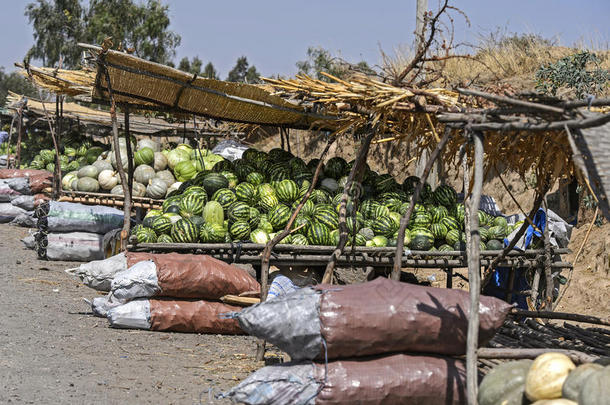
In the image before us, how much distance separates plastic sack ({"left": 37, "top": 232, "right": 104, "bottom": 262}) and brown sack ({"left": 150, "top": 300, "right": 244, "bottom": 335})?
13.3 ft

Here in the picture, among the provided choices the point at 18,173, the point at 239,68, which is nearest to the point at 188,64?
the point at 239,68

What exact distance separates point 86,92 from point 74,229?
229cm

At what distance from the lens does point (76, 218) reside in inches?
412

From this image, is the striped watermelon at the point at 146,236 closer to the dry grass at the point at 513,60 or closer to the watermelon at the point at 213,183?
the watermelon at the point at 213,183

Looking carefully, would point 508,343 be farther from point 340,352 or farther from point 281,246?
point 281,246

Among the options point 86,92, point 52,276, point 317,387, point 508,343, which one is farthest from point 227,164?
point 317,387

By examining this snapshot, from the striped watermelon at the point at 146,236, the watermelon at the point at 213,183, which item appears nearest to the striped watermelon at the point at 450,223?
the watermelon at the point at 213,183

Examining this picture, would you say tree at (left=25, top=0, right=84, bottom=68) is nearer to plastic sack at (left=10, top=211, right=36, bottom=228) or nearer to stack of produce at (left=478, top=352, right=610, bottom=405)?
plastic sack at (left=10, top=211, right=36, bottom=228)

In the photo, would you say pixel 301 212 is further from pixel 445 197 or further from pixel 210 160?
pixel 210 160

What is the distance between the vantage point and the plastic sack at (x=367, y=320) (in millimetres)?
3863

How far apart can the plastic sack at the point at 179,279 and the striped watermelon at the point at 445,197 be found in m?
3.11

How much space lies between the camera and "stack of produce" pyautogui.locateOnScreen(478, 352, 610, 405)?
9.85 ft

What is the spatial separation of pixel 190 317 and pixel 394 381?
3.56 meters

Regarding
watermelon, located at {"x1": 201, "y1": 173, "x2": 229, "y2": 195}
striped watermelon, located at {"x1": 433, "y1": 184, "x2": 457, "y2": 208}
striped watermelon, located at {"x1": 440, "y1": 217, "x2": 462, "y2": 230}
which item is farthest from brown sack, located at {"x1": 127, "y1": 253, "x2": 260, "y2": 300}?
striped watermelon, located at {"x1": 433, "y1": 184, "x2": 457, "y2": 208}
